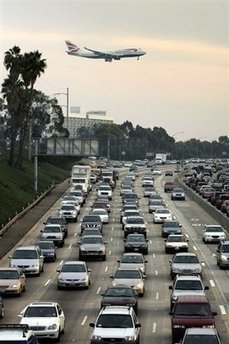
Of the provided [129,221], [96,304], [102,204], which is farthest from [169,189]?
[96,304]

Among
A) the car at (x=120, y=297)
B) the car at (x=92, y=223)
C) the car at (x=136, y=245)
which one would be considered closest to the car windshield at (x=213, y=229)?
the car at (x=92, y=223)

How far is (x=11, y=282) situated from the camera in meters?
38.9

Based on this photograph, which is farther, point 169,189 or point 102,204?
point 169,189

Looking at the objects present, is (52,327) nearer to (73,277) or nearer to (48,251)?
(73,277)

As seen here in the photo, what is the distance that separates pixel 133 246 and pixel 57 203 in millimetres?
40538

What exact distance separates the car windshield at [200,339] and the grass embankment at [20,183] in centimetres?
4343

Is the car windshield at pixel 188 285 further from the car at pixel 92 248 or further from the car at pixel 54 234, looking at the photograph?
the car at pixel 54 234

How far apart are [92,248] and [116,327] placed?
25.3m

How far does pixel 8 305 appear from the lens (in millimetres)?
36969

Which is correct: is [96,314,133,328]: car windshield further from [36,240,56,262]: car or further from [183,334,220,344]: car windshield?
[36,240,56,262]: car

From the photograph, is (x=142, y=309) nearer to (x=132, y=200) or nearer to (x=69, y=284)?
(x=69, y=284)

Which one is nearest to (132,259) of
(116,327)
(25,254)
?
(25,254)

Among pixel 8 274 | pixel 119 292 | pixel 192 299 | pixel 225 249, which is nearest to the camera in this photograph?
pixel 192 299

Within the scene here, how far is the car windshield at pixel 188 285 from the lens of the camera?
35.4 m
